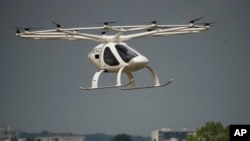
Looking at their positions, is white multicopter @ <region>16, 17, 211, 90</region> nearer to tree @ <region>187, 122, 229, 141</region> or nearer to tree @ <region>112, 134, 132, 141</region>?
tree @ <region>187, 122, 229, 141</region>

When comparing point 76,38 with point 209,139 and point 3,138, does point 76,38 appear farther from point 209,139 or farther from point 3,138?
point 3,138

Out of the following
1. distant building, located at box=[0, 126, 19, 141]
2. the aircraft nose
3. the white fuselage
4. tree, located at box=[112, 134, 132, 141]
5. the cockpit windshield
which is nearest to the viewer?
the aircraft nose

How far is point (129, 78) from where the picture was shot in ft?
259

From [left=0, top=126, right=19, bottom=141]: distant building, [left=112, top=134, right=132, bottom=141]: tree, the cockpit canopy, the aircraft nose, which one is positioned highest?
[left=0, top=126, right=19, bottom=141]: distant building

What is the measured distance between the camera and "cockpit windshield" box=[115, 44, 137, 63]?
77.6 meters

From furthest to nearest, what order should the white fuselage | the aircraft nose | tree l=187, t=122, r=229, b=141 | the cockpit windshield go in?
tree l=187, t=122, r=229, b=141 → the cockpit windshield → the white fuselage → the aircraft nose

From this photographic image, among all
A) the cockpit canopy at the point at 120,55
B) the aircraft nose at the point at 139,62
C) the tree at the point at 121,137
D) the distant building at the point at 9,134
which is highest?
the distant building at the point at 9,134

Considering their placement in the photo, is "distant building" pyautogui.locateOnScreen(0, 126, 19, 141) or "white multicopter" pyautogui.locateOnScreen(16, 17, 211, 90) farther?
"distant building" pyautogui.locateOnScreen(0, 126, 19, 141)

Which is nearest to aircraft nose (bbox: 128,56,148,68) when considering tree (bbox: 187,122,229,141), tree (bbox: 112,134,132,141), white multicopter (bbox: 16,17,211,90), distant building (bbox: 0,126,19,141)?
white multicopter (bbox: 16,17,211,90)

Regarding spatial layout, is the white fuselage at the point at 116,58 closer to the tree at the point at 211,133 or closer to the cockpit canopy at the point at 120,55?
the cockpit canopy at the point at 120,55

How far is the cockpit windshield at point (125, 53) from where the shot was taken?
7756cm

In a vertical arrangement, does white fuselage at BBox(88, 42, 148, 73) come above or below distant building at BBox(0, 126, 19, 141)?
below

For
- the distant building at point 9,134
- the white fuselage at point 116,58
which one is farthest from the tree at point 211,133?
the white fuselage at point 116,58

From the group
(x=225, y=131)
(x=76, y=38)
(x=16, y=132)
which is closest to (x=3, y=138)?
(x=16, y=132)
